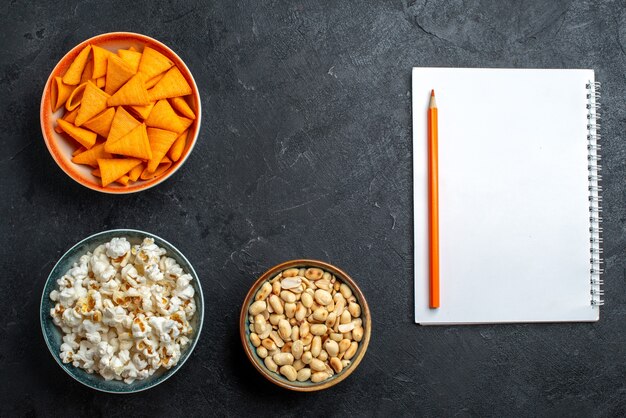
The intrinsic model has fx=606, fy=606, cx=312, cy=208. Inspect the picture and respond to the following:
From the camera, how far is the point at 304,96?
1227mm

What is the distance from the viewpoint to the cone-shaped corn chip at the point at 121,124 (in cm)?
109

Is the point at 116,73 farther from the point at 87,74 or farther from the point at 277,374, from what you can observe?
the point at 277,374

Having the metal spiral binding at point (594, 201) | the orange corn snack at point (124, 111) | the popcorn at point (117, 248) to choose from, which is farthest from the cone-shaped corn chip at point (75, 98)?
the metal spiral binding at point (594, 201)

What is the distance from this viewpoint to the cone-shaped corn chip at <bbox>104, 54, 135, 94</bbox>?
3.59ft

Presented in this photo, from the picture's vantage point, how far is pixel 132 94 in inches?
42.8

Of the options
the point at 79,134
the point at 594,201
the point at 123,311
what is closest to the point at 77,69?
the point at 79,134

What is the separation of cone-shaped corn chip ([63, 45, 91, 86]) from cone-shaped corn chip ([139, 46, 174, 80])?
105mm

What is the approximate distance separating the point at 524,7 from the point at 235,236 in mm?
761

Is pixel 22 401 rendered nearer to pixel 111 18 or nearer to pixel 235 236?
pixel 235 236

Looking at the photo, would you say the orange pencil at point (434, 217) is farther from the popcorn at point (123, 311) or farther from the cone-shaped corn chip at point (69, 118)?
the cone-shaped corn chip at point (69, 118)

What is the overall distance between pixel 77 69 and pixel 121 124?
140 mm

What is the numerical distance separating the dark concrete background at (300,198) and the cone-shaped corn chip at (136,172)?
84mm

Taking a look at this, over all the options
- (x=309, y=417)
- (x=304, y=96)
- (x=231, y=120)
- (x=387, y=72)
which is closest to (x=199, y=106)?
(x=231, y=120)

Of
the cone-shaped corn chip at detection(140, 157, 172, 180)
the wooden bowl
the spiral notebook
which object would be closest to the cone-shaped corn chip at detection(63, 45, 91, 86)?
the cone-shaped corn chip at detection(140, 157, 172, 180)
